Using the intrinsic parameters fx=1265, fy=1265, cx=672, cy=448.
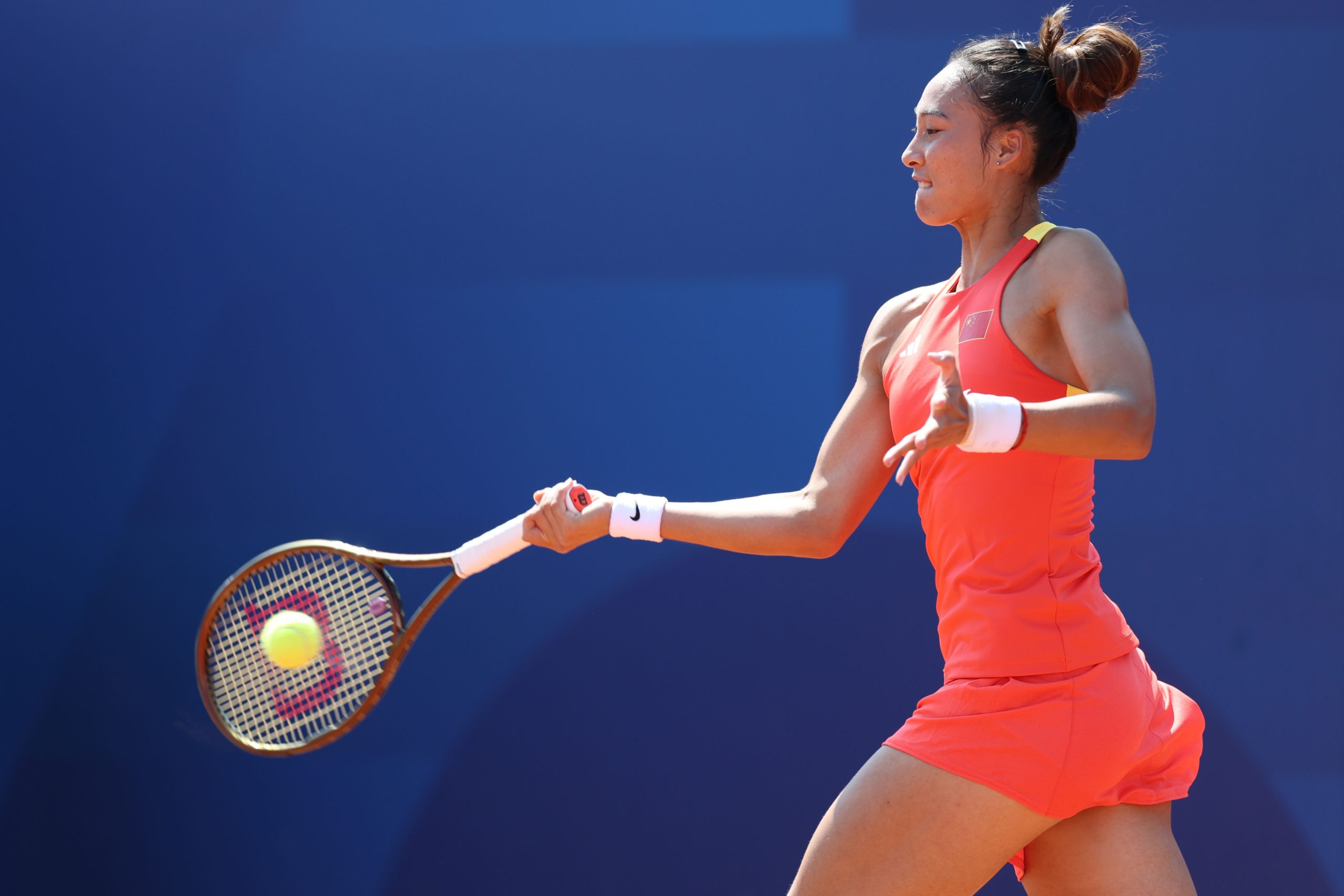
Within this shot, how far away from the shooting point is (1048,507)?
157cm

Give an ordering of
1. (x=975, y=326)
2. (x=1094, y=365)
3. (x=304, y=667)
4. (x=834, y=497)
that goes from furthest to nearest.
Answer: (x=304, y=667) → (x=834, y=497) → (x=975, y=326) → (x=1094, y=365)

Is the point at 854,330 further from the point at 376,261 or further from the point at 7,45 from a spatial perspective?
the point at 7,45

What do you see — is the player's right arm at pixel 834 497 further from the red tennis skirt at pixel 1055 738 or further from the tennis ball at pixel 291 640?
the tennis ball at pixel 291 640

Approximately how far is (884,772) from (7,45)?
2.58 meters

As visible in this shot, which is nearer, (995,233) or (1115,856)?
(1115,856)

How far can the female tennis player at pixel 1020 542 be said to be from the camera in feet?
4.91

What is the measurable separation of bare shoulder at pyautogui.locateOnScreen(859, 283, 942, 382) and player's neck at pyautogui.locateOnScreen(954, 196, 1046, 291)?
113 millimetres

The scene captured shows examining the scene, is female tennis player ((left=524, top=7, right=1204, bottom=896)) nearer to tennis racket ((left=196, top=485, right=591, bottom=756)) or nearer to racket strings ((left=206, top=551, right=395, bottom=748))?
tennis racket ((left=196, top=485, right=591, bottom=756))

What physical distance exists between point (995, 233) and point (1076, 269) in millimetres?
204

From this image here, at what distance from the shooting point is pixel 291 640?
2045mm

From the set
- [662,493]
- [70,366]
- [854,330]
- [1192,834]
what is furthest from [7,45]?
[1192,834]

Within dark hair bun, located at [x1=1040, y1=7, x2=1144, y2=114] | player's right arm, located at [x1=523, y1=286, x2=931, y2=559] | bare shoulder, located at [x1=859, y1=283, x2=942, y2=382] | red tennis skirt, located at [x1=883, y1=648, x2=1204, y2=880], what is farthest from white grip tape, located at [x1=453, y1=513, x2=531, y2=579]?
dark hair bun, located at [x1=1040, y1=7, x2=1144, y2=114]

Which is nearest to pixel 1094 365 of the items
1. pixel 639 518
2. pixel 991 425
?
pixel 991 425

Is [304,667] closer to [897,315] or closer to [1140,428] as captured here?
[897,315]
